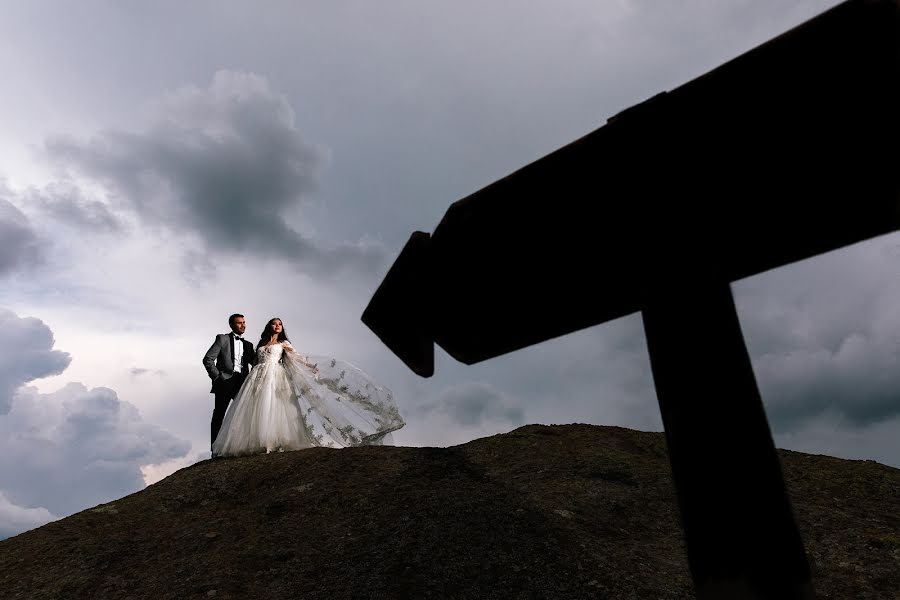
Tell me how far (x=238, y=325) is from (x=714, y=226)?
9123mm

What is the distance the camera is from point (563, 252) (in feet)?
5.21

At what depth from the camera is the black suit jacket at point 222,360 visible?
29.6 ft

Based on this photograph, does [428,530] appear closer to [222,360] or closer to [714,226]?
[714,226]

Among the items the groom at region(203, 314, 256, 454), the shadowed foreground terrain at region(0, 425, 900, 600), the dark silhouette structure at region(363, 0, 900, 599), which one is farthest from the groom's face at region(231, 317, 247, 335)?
the dark silhouette structure at region(363, 0, 900, 599)

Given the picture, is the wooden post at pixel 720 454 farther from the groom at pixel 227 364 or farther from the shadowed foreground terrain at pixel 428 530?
the groom at pixel 227 364

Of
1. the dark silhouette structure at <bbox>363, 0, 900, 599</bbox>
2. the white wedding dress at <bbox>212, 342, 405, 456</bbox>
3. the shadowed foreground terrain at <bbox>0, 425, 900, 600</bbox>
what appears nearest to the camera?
the dark silhouette structure at <bbox>363, 0, 900, 599</bbox>

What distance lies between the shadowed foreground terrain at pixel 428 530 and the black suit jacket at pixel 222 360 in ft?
6.26

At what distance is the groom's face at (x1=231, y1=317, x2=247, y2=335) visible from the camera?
30.7 feet

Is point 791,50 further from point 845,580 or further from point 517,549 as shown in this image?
point 845,580

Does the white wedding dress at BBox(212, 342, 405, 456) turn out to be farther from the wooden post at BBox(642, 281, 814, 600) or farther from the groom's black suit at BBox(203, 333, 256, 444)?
the wooden post at BBox(642, 281, 814, 600)

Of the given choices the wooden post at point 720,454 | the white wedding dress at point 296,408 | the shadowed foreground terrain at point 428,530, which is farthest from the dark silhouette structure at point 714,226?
the white wedding dress at point 296,408

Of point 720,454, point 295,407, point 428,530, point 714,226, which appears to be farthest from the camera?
point 295,407

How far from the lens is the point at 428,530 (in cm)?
519

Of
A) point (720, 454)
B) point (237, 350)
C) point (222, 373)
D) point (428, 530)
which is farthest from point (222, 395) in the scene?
point (720, 454)
